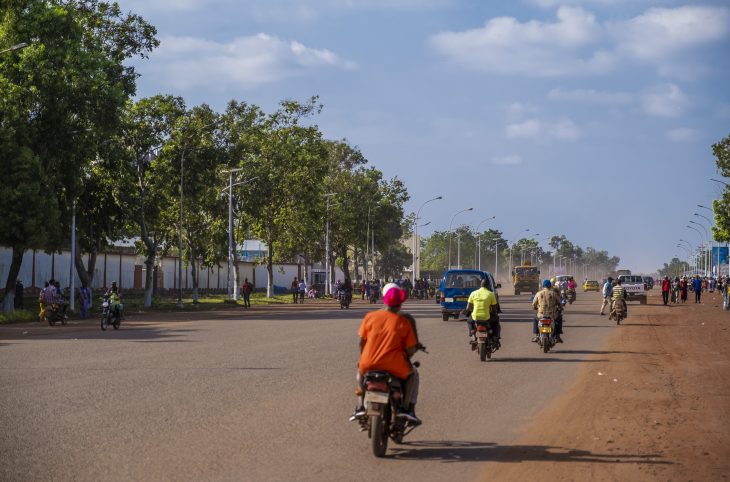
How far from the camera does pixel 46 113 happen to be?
41.3m

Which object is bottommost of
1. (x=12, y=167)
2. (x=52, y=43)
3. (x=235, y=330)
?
(x=235, y=330)

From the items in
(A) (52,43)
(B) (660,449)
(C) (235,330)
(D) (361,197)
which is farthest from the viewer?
(D) (361,197)

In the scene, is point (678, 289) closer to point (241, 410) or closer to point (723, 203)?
point (723, 203)

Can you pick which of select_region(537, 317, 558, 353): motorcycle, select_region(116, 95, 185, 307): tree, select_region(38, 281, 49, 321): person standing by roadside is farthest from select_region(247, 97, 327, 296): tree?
select_region(537, 317, 558, 353): motorcycle

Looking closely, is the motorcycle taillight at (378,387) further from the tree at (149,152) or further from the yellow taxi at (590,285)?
the yellow taxi at (590,285)

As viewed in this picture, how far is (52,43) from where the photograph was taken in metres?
41.5

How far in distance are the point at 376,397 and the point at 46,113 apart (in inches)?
1386

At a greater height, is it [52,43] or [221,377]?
[52,43]

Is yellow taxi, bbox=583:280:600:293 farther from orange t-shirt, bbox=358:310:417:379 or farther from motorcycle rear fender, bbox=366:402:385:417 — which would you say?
motorcycle rear fender, bbox=366:402:385:417

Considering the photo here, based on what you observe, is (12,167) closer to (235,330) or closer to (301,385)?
(235,330)

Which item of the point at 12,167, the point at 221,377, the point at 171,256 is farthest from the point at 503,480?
the point at 171,256

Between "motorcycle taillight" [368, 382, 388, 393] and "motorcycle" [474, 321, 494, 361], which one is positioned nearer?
"motorcycle taillight" [368, 382, 388, 393]

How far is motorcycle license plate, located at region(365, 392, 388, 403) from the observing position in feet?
30.4

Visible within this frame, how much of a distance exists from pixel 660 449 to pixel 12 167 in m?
33.5
